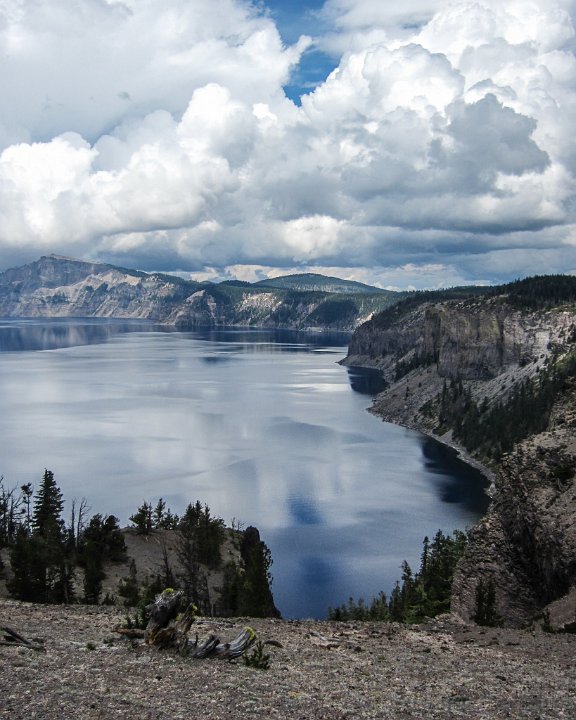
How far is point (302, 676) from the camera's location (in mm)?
22484

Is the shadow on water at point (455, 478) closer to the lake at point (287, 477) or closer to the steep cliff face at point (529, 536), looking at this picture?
the lake at point (287, 477)

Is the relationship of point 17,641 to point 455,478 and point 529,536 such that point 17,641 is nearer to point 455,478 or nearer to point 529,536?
point 529,536

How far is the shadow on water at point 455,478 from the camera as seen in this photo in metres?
118

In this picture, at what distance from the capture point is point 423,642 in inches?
1132

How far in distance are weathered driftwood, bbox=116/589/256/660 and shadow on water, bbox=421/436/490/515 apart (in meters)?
94.3

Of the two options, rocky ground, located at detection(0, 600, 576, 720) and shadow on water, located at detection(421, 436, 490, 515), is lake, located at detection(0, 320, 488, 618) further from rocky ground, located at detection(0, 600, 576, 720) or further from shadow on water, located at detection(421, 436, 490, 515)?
rocky ground, located at detection(0, 600, 576, 720)

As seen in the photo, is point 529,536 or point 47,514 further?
point 47,514

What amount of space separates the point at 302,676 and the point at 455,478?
390 ft

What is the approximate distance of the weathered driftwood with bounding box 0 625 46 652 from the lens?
75.8ft

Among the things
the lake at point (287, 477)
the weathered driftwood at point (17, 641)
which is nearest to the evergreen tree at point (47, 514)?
the lake at point (287, 477)

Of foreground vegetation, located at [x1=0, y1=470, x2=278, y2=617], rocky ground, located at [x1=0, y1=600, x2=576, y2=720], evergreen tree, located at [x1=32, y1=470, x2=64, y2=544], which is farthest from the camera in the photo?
evergreen tree, located at [x1=32, y1=470, x2=64, y2=544]

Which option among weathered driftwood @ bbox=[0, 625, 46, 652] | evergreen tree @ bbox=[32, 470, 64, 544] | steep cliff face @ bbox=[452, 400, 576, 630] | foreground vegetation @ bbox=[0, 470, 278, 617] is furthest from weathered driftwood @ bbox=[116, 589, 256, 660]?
evergreen tree @ bbox=[32, 470, 64, 544]

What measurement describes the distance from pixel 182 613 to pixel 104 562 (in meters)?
54.6

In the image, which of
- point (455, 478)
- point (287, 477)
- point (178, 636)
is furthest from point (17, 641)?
point (455, 478)
